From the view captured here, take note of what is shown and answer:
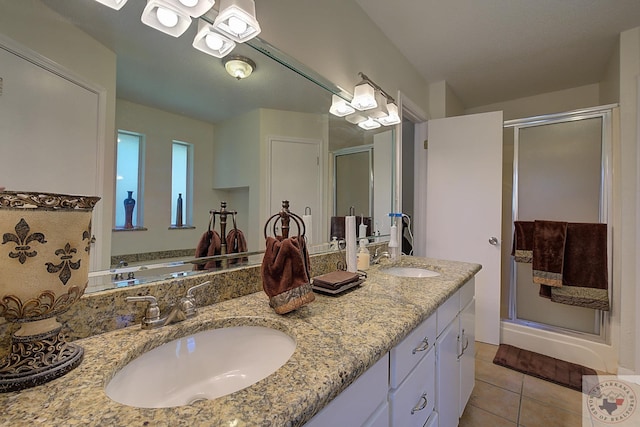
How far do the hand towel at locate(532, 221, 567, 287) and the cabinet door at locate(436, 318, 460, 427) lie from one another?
1352 mm

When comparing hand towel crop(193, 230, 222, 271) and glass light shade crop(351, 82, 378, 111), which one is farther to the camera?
glass light shade crop(351, 82, 378, 111)

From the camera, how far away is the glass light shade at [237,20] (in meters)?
0.88

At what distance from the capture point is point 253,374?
73 centimetres

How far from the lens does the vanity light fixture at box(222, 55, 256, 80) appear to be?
1.00 metres

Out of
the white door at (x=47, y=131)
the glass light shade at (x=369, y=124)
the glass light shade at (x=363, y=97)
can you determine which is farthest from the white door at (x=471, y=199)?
the white door at (x=47, y=131)

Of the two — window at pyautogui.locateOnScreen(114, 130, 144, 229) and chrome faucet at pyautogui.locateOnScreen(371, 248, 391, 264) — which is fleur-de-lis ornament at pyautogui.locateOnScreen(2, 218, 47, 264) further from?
chrome faucet at pyautogui.locateOnScreen(371, 248, 391, 264)

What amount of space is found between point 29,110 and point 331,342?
33.9 inches

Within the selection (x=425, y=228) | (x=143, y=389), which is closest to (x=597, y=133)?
(x=425, y=228)

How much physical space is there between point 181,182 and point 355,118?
3.91ft

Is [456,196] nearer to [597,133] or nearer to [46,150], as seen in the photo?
[597,133]

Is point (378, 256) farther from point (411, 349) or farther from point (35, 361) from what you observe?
point (35, 361)

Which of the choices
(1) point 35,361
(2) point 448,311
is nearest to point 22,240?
(1) point 35,361

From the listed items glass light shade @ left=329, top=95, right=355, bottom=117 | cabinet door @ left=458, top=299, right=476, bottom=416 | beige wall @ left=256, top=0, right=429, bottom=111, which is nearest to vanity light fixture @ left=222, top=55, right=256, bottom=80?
beige wall @ left=256, top=0, right=429, bottom=111

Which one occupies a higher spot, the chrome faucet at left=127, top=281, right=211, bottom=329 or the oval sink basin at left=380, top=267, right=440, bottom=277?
the chrome faucet at left=127, top=281, right=211, bottom=329
